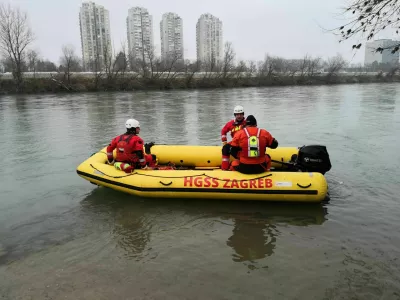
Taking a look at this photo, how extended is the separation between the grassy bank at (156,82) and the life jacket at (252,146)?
95.0ft

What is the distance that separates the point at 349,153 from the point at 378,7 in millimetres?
4976

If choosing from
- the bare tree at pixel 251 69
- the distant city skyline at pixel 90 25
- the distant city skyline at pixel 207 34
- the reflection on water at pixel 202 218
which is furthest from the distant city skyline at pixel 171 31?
the reflection on water at pixel 202 218

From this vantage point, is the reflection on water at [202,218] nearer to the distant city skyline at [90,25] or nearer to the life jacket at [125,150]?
the life jacket at [125,150]

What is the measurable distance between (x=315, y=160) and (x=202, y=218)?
185 cm

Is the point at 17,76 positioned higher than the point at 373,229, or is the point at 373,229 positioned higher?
the point at 17,76

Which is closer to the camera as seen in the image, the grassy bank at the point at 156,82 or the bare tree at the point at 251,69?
the grassy bank at the point at 156,82

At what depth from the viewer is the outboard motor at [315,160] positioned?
5.14m

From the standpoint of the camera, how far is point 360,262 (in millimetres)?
3496

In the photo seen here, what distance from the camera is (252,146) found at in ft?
15.6

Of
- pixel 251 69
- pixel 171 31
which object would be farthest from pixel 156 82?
pixel 171 31

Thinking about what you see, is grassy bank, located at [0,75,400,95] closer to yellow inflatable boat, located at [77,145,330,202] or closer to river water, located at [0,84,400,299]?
river water, located at [0,84,400,299]

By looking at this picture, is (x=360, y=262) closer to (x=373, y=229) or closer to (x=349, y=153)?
(x=373, y=229)

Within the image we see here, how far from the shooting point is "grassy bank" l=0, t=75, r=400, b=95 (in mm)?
30547

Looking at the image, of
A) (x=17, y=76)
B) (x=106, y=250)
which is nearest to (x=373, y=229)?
(x=106, y=250)
